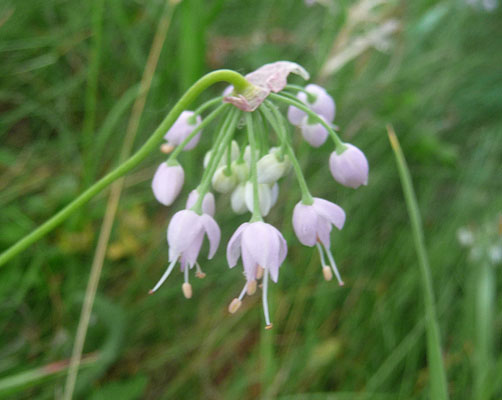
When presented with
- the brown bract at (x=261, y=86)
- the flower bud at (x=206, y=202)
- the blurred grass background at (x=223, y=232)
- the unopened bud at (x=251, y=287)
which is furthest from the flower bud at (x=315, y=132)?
the blurred grass background at (x=223, y=232)

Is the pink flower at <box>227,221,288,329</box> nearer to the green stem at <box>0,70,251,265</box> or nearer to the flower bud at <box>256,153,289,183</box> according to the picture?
the flower bud at <box>256,153,289,183</box>

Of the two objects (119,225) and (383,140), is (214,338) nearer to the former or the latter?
(119,225)

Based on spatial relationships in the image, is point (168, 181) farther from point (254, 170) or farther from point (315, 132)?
point (315, 132)

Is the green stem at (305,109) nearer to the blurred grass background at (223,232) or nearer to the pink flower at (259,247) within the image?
the pink flower at (259,247)

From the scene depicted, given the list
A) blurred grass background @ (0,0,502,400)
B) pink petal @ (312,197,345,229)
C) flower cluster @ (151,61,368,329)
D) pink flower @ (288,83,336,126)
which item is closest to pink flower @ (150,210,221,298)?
flower cluster @ (151,61,368,329)

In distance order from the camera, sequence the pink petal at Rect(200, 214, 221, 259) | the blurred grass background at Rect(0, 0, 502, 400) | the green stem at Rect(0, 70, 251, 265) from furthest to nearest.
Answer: the blurred grass background at Rect(0, 0, 502, 400) → the pink petal at Rect(200, 214, 221, 259) → the green stem at Rect(0, 70, 251, 265)

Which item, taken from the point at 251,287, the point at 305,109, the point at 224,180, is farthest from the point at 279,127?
the point at 251,287

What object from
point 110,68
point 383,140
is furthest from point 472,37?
point 110,68
